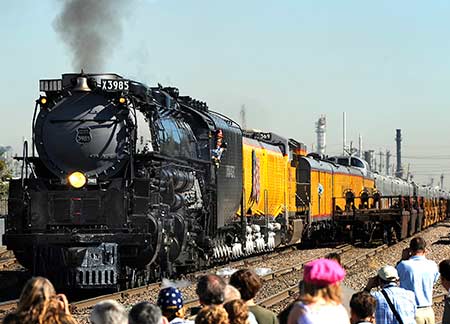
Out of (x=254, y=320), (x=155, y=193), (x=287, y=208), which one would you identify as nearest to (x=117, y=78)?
(x=155, y=193)

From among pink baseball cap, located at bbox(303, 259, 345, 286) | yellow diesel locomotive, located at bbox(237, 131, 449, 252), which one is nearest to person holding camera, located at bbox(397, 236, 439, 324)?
pink baseball cap, located at bbox(303, 259, 345, 286)

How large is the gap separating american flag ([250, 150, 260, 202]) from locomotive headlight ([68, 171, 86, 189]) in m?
9.52

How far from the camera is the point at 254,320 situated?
6527 millimetres

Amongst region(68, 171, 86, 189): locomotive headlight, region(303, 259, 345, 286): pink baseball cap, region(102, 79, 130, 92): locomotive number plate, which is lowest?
Answer: region(303, 259, 345, 286): pink baseball cap

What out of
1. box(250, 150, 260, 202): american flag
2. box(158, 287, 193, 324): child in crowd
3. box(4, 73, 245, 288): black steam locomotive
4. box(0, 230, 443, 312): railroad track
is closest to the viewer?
box(158, 287, 193, 324): child in crowd

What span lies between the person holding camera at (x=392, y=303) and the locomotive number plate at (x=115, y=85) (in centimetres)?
919

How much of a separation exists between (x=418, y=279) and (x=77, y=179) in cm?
815

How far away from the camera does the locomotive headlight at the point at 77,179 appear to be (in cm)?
1592

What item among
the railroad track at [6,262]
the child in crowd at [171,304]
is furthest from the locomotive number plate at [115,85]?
the child in crowd at [171,304]

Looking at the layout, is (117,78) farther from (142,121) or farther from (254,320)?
(254,320)

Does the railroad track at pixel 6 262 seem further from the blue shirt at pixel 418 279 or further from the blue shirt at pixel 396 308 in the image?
the blue shirt at pixel 396 308

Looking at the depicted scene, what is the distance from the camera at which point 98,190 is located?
15.9m

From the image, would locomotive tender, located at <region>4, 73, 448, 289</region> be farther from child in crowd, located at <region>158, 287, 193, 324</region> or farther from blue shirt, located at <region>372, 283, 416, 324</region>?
child in crowd, located at <region>158, 287, 193, 324</region>

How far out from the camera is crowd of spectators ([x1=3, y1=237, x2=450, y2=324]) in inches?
223
